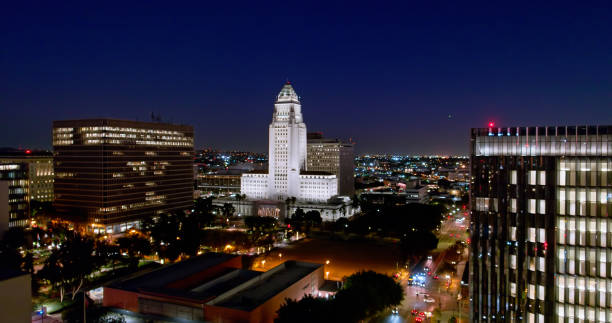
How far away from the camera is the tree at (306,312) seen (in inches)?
1674

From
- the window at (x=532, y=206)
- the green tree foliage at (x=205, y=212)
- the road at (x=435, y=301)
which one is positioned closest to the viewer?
the window at (x=532, y=206)

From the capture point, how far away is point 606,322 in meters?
42.1

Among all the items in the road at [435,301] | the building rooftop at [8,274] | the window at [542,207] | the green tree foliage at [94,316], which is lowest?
the road at [435,301]

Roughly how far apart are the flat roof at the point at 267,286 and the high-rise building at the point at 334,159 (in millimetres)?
120219

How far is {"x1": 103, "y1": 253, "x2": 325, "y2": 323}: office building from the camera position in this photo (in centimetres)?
4944

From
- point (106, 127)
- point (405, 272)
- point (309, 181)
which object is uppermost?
point (106, 127)

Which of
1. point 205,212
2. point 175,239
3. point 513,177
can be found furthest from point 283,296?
point 205,212

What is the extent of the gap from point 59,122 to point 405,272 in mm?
98354

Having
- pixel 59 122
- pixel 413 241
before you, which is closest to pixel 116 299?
pixel 413 241

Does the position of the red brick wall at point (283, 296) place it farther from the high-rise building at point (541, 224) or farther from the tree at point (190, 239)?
the tree at point (190, 239)

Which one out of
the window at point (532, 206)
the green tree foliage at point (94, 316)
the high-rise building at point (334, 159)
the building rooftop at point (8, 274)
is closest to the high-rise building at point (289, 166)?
the high-rise building at point (334, 159)

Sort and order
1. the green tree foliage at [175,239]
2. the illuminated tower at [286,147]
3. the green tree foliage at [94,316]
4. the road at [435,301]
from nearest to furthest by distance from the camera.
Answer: the green tree foliage at [94,316]
the road at [435,301]
the green tree foliage at [175,239]
the illuminated tower at [286,147]

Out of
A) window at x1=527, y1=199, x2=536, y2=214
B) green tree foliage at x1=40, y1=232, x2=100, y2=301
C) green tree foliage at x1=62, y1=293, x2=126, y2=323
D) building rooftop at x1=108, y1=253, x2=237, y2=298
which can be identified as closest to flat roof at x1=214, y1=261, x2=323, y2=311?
building rooftop at x1=108, y1=253, x2=237, y2=298

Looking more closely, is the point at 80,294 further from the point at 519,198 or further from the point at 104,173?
the point at 519,198
